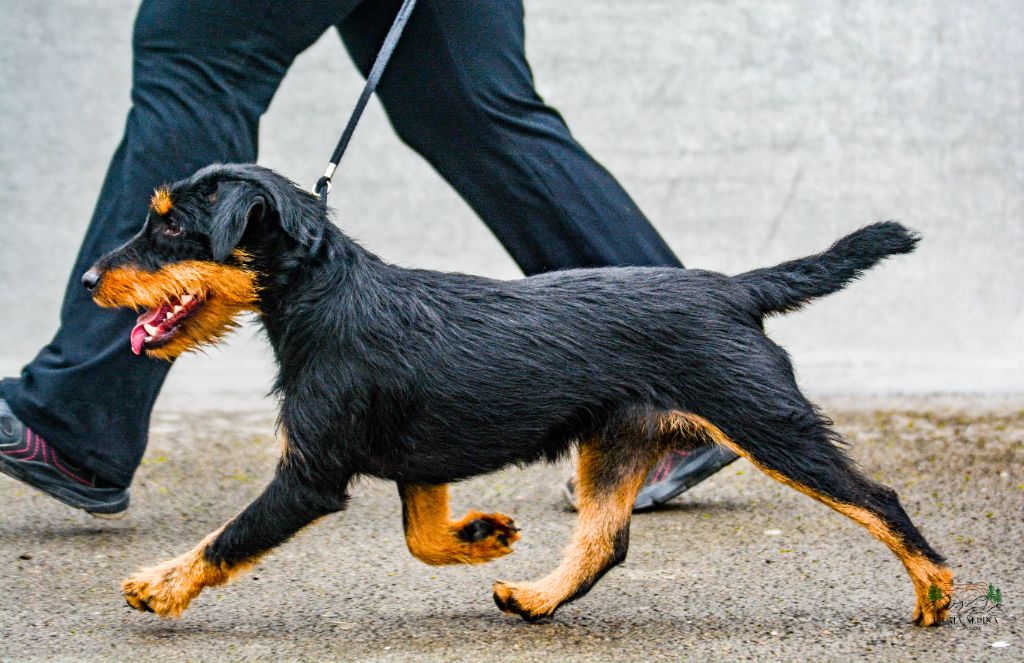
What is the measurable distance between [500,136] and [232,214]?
1090mm

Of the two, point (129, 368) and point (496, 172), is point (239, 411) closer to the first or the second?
point (129, 368)

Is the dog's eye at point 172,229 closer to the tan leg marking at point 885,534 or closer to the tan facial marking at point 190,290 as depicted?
the tan facial marking at point 190,290

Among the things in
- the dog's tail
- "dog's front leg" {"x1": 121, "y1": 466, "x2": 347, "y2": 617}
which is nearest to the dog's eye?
"dog's front leg" {"x1": 121, "y1": 466, "x2": 347, "y2": 617}

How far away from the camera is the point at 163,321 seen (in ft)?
10.7

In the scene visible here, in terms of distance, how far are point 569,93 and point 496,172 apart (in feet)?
9.38

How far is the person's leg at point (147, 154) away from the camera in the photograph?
3.83 meters

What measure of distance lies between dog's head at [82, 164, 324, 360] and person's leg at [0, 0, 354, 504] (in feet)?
2.42

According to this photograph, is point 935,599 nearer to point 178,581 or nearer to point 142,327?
point 178,581

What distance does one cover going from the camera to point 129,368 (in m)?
4.02

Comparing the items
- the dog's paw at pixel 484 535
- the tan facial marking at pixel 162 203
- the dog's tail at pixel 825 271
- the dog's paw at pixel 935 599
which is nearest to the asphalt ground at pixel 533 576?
the dog's paw at pixel 935 599

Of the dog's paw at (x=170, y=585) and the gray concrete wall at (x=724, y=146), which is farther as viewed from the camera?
the gray concrete wall at (x=724, y=146)

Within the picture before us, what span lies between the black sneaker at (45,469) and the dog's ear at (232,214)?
1.25m

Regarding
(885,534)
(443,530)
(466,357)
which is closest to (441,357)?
(466,357)

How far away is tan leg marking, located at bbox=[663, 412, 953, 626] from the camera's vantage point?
125 inches
